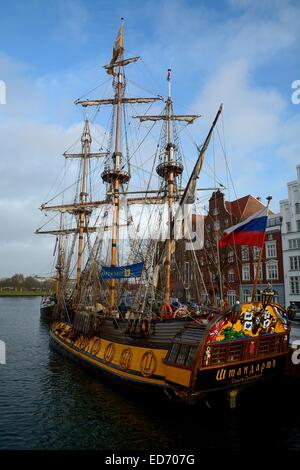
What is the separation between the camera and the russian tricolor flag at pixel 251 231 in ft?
46.9

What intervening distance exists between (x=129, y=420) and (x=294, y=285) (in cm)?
3375

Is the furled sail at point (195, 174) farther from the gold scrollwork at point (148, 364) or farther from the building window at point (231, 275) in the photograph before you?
the building window at point (231, 275)

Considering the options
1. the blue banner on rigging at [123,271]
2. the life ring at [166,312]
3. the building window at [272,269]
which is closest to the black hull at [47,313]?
the building window at [272,269]

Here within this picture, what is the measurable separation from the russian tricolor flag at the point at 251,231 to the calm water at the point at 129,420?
6586mm

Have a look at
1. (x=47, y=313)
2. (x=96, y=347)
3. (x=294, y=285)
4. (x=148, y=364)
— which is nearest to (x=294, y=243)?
(x=294, y=285)

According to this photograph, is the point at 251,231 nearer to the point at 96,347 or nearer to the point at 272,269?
the point at 96,347

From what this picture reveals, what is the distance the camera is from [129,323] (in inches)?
680

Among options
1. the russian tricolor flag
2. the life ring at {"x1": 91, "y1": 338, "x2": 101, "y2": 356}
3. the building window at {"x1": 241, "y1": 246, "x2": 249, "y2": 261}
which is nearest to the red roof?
the building window at {"x1": 241, "y1": 246, "x2": 249, "y2": 261}

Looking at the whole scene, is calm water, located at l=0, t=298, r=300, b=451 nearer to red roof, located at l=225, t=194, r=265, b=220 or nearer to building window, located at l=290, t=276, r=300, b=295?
building window, located at l=290, t=276, r=300, b=295

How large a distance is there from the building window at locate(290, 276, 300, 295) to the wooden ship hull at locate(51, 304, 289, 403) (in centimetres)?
2839

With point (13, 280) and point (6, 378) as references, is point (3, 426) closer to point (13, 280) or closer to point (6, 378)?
point (6, 378)

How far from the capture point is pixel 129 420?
520 inches

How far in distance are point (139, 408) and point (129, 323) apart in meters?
4.06

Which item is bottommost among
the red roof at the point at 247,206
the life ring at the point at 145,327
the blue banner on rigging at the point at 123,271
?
the life ring at the point at 145,327
